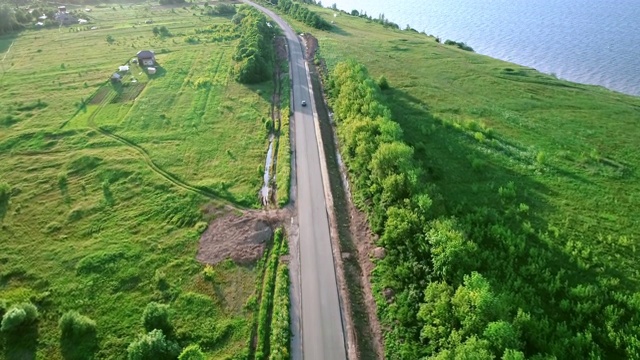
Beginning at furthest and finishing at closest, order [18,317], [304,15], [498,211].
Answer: [304,15]
[498,211]
[18,317]

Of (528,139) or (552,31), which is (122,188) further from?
(552,31)

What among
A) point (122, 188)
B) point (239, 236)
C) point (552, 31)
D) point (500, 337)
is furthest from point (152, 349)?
point (552, 31)

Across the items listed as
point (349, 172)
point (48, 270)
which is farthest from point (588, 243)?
point (48, 270)

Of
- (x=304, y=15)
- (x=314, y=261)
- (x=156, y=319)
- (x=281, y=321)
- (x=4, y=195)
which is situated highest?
(x=304, y=15)

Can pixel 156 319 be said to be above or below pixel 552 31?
below

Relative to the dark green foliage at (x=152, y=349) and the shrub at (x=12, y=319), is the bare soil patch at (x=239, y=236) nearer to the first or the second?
the dark green foliage at (x=152, y=349)

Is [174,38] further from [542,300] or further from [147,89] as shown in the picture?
[542,300]

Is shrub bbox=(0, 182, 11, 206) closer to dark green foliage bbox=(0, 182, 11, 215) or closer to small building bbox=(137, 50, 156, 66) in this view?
dark green foliage bbox=(0, 182, 11, 215)
